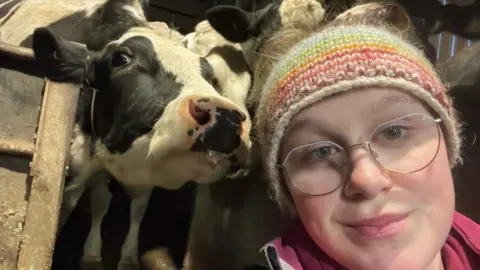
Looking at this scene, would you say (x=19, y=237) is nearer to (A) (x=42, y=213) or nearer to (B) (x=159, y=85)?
(A) (x=42, y=213)

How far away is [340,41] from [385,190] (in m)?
0.19

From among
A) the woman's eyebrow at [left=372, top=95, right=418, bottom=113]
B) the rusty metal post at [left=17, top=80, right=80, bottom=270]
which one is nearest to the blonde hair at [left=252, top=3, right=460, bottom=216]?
the woman's eyebrow at [left=372, top=95, right=418, bottom=113]

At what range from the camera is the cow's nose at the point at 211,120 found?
0.73m

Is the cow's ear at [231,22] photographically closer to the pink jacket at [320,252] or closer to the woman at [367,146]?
the woman at [367,146]

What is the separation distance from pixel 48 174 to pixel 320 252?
1.19 feet

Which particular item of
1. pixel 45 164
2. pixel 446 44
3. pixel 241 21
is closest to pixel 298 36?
pixel 241 21

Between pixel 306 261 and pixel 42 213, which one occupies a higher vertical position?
pixel 42 213

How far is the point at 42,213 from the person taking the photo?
0.72 m

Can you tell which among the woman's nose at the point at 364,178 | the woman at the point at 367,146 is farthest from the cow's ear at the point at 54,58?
the woman's nose at the point at 364,178

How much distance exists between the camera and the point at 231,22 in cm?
97

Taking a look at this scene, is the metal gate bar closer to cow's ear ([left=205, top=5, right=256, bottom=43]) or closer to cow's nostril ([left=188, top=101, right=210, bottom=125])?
cow's nostril ([left=188, top=101, right=210, bottom=125])

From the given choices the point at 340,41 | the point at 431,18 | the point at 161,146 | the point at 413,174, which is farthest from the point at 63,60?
the point at 431,18

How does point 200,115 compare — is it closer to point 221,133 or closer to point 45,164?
point 221,133

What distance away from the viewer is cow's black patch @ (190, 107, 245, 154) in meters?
0.73
